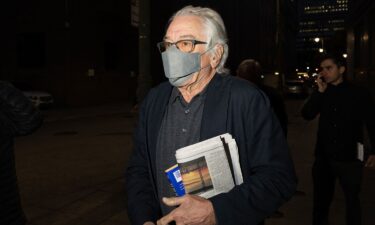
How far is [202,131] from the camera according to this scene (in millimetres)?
1938

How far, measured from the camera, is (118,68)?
91.9 feet

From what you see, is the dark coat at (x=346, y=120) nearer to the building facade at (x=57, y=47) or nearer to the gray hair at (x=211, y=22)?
the gray hair at (x=211, y=22)

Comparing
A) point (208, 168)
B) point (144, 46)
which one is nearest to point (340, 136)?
point (208, 168)

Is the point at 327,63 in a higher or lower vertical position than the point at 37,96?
higher

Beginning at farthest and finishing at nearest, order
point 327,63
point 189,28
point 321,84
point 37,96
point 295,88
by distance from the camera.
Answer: point 295,88, point 37,96, point 321,84, point 327,63, point 189,28

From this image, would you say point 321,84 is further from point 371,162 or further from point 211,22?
point 211,22

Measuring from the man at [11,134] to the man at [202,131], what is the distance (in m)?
0.77

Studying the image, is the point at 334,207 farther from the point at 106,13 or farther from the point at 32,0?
the point at 106,13

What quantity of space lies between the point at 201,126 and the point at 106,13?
25.3 meters

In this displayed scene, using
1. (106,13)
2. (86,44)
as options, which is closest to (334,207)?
(86,44)

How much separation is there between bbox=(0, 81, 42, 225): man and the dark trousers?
2687 mm

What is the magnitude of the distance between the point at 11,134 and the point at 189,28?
1378 mm

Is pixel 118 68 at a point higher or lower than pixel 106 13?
lower

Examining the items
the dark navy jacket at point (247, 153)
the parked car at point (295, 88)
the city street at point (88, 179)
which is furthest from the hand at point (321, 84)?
the parked car at point (295, 88)
